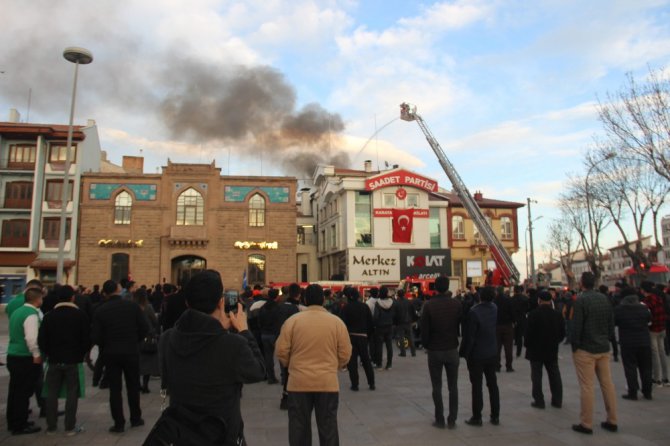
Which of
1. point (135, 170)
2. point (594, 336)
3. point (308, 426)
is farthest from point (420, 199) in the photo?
point (308, 426)

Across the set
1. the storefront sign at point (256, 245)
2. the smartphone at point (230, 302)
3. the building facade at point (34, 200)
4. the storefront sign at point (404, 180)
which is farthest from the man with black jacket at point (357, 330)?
the building facade at point (34, 200)

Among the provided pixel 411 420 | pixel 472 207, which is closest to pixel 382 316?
pixel 411 420

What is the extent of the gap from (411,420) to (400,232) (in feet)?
99.6

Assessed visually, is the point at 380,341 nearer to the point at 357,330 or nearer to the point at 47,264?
the point at 357,330

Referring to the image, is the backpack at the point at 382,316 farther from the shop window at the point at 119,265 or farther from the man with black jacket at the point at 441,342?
the shop window at the point at 119,265

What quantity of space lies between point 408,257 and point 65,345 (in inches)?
1239

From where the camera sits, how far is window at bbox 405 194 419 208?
124ft

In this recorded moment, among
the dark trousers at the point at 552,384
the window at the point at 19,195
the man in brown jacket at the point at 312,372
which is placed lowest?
the dark trousers at the point at 552,384

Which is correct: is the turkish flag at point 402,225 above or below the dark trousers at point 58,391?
above

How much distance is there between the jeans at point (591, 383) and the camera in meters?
6.34

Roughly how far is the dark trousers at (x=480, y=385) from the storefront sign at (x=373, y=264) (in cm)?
2834

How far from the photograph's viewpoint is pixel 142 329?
6742mm

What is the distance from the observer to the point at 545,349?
7.81 metres

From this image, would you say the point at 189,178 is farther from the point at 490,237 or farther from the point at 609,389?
the point at 609,389
